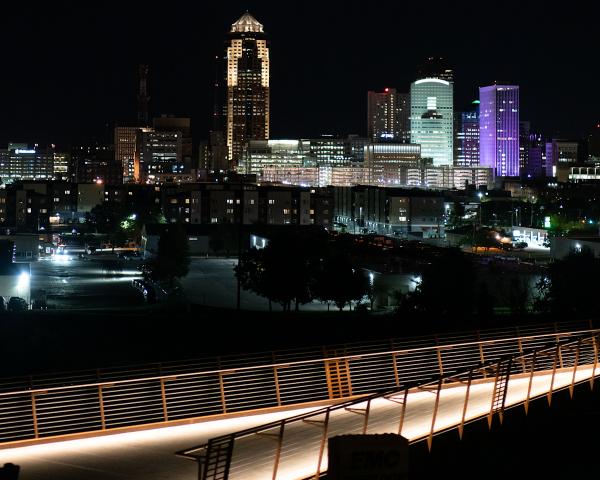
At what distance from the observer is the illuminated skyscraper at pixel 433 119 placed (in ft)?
357

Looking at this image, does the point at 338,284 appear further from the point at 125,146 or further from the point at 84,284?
the point at 125,146

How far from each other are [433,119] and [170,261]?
84434mm

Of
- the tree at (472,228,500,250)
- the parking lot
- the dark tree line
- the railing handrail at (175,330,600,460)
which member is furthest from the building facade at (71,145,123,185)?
the railing handrail at (175,330,600,460)

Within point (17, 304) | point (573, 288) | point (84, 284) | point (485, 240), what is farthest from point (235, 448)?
point (485, 240)

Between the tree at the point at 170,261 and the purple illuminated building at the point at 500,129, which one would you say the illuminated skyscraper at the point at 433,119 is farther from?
the tree at the point at 170,261

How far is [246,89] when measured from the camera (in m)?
114

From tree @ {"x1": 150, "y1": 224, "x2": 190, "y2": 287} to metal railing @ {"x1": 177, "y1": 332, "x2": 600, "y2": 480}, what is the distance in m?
18.8

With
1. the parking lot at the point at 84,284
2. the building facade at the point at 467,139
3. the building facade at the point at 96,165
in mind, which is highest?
the building facade at the point at 467,139

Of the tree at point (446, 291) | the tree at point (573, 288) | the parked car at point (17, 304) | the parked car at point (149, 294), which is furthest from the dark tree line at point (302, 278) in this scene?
the parked car at point (17, 304)

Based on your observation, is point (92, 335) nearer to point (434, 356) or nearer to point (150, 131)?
point (434, 356)

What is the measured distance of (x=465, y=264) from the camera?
1903 cm

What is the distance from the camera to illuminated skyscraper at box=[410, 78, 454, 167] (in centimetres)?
10894

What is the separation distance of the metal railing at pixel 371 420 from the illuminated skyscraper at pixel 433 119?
330 ft

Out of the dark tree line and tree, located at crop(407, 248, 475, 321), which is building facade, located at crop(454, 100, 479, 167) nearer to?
the dark tree line
